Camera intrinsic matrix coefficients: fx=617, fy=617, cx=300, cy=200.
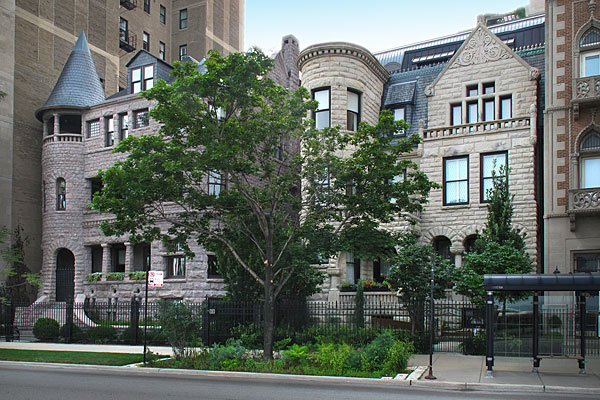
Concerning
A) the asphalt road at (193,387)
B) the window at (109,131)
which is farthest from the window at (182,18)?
the asphalt road at (193,387)

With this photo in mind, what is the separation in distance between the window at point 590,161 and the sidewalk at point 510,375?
9.36 meters

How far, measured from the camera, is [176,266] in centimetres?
3488

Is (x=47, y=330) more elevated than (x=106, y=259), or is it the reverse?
(x=106, y=259)

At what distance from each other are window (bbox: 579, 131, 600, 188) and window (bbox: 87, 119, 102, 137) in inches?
1086

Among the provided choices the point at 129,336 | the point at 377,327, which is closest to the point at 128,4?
the point at 129,336

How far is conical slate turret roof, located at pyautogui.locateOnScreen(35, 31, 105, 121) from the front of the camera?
39.0 metres

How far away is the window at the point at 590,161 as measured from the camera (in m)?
25.8

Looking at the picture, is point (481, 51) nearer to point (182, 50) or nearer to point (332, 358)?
point (332, 358)

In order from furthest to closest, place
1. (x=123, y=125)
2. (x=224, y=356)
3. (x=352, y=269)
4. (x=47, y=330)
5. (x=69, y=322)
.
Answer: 1. (x=123, y=125)
2. (x=352, y=269)
3. (x=47, y=330)
4. (x=69, y=322)
5. (x=224, y=356)

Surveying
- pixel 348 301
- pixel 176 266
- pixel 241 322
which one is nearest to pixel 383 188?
pixel 241 322

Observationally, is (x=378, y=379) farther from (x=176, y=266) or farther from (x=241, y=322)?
(x=176, y=266)

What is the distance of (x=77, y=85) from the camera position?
131 ft

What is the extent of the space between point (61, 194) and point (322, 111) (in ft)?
59.0

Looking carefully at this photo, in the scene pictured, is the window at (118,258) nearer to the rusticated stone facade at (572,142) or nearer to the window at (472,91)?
the window at (472,91)
